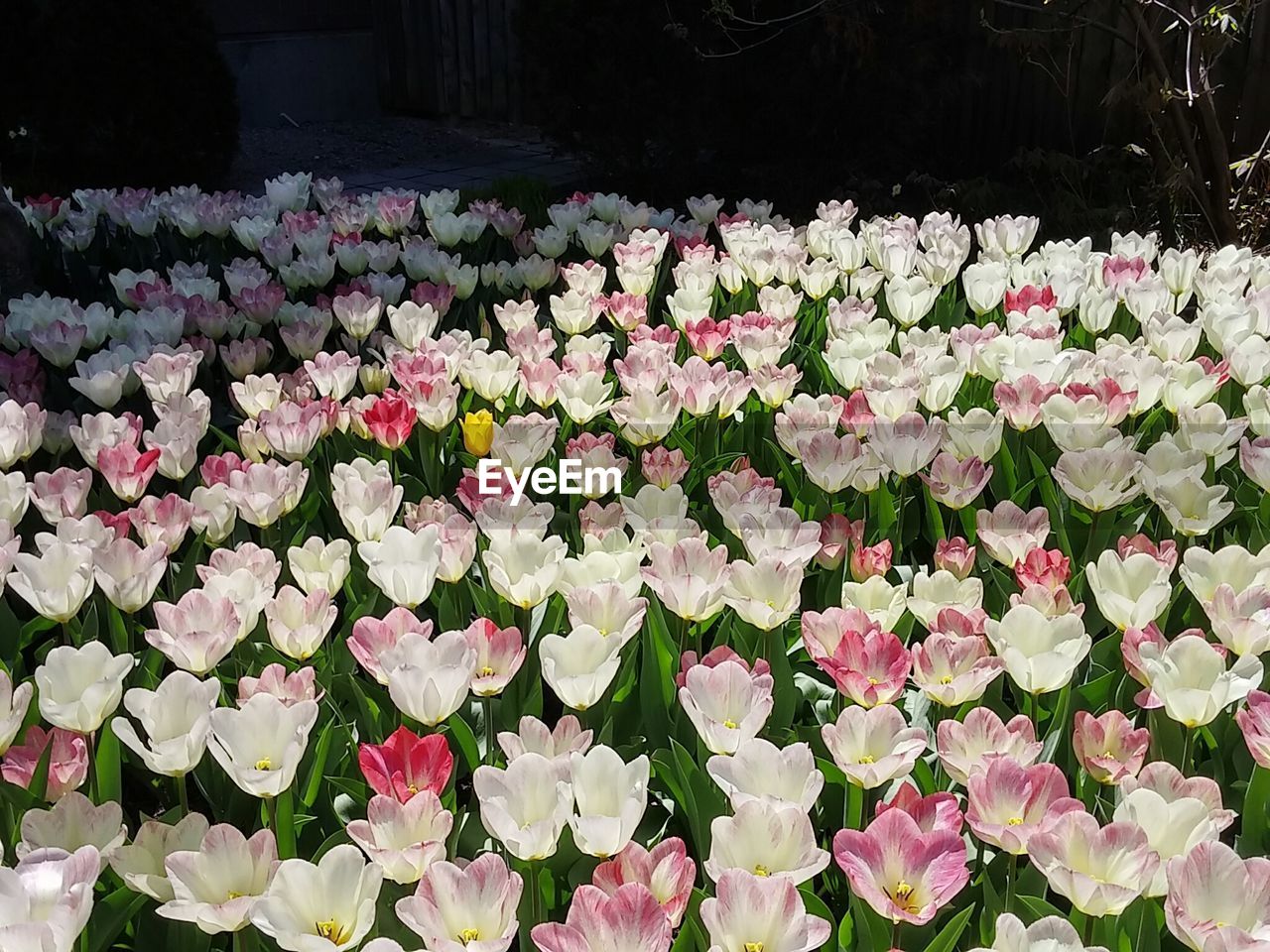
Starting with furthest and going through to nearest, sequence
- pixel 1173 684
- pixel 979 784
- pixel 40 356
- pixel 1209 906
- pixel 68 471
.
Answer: pixel 40 356
pixel 68 471
pixel 1173 684
pixel 979 784
pixel 1209 906

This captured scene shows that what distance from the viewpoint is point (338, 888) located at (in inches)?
35.9

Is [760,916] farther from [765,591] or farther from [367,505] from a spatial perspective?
[367,505]

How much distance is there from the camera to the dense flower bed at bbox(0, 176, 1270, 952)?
36.7 inches

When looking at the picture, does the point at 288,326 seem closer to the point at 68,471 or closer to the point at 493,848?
the point at 68,471

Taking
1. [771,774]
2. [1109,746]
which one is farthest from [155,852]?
[1109,746]

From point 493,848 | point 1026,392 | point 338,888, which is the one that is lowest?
point 493,848

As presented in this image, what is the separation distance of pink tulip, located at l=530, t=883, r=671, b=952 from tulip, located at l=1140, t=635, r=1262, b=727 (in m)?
0.55

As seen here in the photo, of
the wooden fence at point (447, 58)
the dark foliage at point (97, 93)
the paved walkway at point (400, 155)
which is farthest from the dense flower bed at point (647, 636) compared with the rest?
the wooden fence at point (447, 58)

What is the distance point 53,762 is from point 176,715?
5.1 inches

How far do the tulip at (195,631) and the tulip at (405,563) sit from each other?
172mm

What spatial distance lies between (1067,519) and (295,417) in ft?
3.73

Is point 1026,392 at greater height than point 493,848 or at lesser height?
greater

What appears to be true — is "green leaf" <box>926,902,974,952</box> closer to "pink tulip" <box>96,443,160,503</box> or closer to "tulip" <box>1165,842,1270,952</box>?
"tulip" <box>1165,842,1270,952</box>

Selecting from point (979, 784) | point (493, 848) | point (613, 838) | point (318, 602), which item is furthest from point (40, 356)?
point (979, 784)
